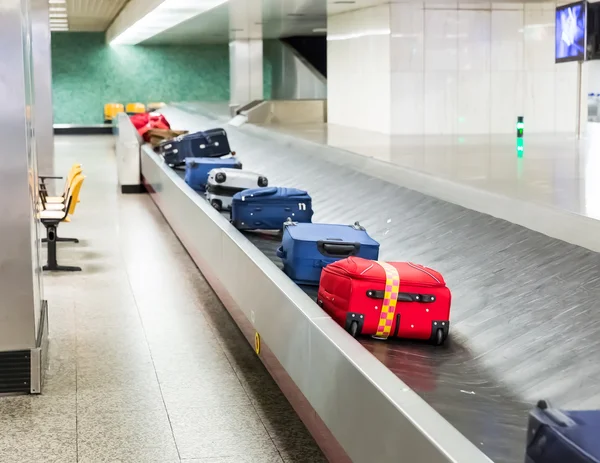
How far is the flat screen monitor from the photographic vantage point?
1295cm

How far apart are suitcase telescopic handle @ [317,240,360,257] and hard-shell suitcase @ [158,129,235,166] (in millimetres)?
8364

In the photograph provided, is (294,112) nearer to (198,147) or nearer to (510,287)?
(198,147)

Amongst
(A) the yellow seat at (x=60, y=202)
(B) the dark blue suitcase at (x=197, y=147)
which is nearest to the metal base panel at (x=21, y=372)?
(A) the yellow seat at (x=60, y=202)

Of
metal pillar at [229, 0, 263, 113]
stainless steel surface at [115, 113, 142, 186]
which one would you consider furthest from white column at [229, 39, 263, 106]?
stainless steel surface at [115, 113, 142, 186]

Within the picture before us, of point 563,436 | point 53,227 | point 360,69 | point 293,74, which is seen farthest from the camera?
point 293,74

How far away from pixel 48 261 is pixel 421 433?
6687 mm

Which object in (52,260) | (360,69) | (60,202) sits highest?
(360,69)

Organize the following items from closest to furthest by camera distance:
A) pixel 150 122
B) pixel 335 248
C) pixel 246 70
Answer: pixel 335 248 < pixel 150 122 < pixel 246 70

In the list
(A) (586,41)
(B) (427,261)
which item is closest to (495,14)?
(A) (586,41)

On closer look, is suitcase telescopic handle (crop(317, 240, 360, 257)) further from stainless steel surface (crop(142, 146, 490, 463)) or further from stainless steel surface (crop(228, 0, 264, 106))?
stainless steel surface (crop(228, 0, 264, 106))

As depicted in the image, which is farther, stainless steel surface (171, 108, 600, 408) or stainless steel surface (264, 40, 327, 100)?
stainless steel surface (264, 40, 327, 100)

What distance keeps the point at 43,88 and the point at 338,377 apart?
9796mm

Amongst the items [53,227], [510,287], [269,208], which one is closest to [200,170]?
[53,227]

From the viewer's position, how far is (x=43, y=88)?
487 inches
